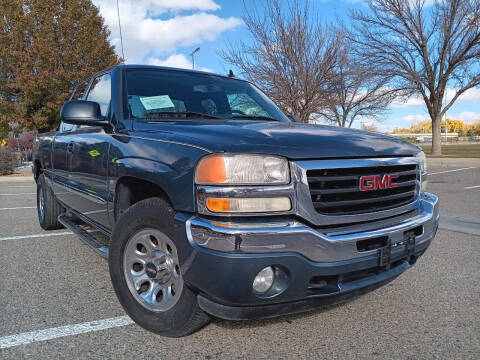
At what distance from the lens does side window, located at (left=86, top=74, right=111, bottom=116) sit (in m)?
3.43

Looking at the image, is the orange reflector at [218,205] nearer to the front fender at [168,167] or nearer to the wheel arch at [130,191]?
the front fender at [168,167]

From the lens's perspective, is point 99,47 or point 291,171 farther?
point 99,47

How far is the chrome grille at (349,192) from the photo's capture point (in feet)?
6.83

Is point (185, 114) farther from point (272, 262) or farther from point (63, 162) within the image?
point (63, 162)

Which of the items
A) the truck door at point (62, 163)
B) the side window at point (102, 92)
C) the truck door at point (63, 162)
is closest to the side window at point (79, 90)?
the truck door at point (63, 162)

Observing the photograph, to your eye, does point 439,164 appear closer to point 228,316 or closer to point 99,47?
point 99,47

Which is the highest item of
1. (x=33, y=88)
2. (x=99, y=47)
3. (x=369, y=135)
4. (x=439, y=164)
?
(x=99, y=47)

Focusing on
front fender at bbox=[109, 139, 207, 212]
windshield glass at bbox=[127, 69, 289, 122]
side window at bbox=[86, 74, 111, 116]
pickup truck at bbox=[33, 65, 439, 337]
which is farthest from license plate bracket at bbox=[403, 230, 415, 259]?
side window at bbox=[86, 74, 111, 116]

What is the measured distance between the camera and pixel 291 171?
202cm

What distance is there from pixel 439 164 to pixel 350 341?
59.7 feet

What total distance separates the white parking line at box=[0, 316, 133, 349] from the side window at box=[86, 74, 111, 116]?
1.67m

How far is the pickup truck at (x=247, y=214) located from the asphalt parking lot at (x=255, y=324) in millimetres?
224

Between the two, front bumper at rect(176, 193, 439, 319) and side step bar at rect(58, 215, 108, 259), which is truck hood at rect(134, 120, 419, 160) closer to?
front bumper at rect(176, 193, 439, 319)

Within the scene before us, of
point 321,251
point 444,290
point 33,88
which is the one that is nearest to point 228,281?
point 321,251
